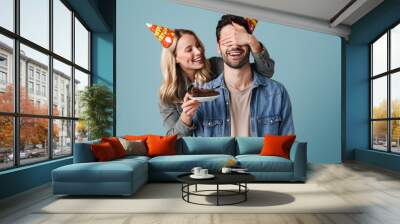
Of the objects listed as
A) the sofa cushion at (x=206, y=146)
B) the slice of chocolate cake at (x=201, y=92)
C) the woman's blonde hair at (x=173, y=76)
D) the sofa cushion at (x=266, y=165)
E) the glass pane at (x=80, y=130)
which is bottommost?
the sofa cushion at (x=266, y=165)

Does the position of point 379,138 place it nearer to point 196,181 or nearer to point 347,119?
point 347,119

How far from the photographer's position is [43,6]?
627 cm

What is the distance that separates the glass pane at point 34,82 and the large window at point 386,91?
21.9ft

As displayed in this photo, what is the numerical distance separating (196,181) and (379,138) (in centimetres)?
599

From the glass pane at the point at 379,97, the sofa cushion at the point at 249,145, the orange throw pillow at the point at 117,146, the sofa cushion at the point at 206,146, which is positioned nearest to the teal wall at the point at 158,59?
the glass pane at the point at 379,97

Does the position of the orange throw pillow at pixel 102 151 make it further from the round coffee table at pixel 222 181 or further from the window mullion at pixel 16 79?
the round coffee table at pixel 222 181

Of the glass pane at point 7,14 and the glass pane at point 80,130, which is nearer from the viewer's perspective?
the glass pane at point 7,14

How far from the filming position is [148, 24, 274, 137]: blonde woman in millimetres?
8258

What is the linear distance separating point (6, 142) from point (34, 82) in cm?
119

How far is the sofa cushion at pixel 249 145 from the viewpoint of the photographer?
6.97m

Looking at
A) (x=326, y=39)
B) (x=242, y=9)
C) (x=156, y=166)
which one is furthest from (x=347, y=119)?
(x=156, y=166)

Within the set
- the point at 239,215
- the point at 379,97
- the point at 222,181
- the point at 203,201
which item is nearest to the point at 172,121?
the point at 203,201

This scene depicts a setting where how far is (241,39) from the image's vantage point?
8398 mm

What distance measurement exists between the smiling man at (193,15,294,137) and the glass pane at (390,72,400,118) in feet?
6.97
